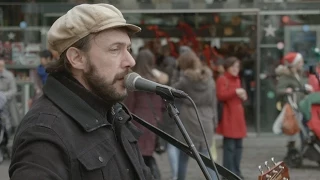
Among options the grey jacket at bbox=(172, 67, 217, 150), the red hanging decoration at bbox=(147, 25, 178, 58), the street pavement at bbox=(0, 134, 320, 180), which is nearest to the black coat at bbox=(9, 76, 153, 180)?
the street pavement at bbox=(0, 134, 320, 180)

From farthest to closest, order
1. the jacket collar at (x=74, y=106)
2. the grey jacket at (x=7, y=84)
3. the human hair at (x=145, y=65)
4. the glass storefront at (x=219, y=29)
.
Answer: the glass storefront at (x=219, y=29) < the grey jacket at (x=7, y=84) < the human hair at (x=145, y=65) < the jacket collar at (x=74, y=106)

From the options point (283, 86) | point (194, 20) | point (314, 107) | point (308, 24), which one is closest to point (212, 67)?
point (194, 20)

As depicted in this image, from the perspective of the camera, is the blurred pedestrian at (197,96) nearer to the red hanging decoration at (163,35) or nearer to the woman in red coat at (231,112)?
the woman in red coat at (231,112)

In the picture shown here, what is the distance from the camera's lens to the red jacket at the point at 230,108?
8344 mm

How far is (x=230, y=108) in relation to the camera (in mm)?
8398

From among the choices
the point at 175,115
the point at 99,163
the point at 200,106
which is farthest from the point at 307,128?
the point at 99,163

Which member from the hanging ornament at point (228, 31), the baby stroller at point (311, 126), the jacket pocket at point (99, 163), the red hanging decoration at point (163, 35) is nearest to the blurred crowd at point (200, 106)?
the baby stroller at point (311, 126)

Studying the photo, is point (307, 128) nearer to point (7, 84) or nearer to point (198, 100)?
point (198, 100)

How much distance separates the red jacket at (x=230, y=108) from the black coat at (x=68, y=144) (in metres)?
5.70

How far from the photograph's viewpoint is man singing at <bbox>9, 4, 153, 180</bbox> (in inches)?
92.7

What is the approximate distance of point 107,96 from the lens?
8.39 ft

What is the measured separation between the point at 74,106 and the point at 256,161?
789cm

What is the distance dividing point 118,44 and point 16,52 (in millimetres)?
9936

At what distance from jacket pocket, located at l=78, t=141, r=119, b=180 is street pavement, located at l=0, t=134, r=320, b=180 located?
4.79 meters
